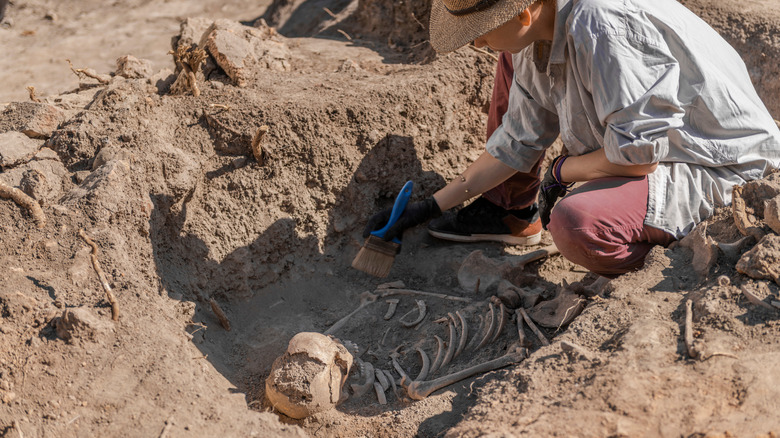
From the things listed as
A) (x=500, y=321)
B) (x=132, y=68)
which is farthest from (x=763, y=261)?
(x=132, y=68)

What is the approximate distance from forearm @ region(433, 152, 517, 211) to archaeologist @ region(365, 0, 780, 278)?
8cm

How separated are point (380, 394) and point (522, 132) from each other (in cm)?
135

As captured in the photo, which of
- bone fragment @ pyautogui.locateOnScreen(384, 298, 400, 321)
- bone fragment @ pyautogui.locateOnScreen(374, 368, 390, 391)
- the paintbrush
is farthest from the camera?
the paintbrush

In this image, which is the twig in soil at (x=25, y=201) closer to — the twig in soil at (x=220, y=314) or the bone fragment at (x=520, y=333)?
the twig in soil at (x=220, y=314)

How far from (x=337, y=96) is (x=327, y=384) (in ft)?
5.80

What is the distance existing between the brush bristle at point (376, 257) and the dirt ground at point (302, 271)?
0.58 feet

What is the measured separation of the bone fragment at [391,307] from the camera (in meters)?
3.05

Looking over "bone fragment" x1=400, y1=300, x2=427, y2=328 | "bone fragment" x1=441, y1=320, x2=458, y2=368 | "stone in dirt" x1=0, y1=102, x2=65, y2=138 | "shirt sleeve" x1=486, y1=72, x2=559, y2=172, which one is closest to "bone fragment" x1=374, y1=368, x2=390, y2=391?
"bone fragment" x1=441, y1=320, x2=458, y2=368

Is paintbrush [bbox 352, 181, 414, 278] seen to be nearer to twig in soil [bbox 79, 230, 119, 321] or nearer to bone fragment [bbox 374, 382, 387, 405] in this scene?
bone fragment [bbox 374, 382, 387, 405]

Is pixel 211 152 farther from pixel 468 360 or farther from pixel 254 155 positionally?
pixel 468 360

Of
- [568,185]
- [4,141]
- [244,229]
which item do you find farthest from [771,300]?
[4,141]

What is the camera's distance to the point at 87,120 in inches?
119

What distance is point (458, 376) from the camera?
2408 millimetres

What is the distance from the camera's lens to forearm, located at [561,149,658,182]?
2477mm
